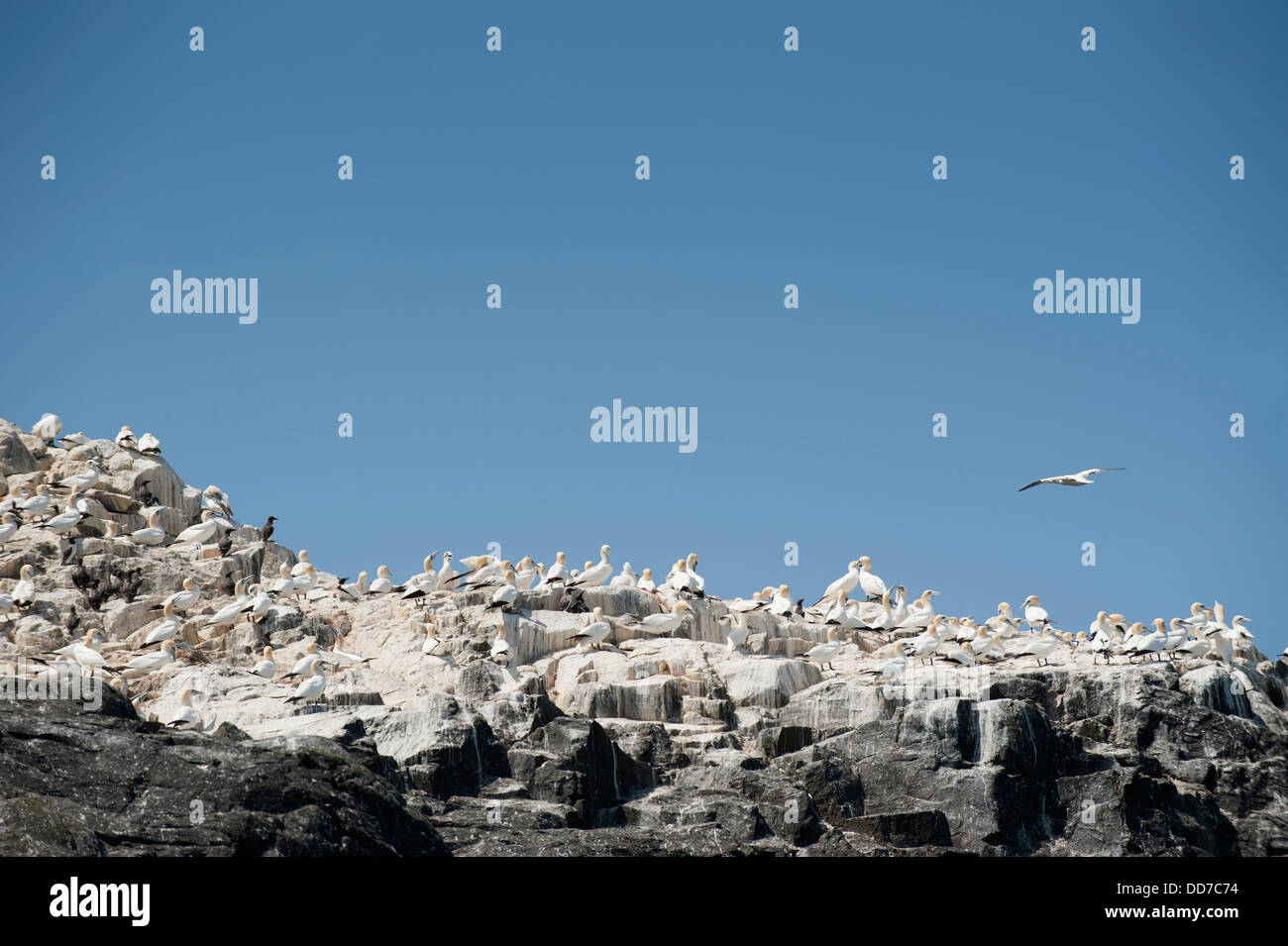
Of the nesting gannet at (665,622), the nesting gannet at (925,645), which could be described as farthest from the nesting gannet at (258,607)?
the nesting gannet at (925,645)

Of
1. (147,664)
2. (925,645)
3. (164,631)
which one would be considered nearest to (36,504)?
(164,631)

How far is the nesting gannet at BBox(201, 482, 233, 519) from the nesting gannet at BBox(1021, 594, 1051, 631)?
26.4 meters

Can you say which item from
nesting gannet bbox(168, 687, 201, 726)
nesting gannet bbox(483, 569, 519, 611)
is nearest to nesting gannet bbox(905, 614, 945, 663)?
nesting gannet bbox(483, 569, 519, 611)

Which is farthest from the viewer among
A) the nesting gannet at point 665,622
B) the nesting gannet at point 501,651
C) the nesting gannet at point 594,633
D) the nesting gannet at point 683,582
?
the nesting gannet at point 683,582

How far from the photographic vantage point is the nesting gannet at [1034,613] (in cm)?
4562

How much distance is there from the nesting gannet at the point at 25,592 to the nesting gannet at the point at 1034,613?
28.6 meters

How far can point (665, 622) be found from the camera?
37906 mm

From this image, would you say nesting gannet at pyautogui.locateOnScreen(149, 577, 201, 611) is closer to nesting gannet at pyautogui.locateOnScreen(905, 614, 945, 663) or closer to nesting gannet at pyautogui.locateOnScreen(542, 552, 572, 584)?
nesting gannet at pyautogui.locateOnScreen(542, 552, 572, 584)

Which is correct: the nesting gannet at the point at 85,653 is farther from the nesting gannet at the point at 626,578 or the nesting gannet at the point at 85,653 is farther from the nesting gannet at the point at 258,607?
the nesting gannet at the point at 626,578
